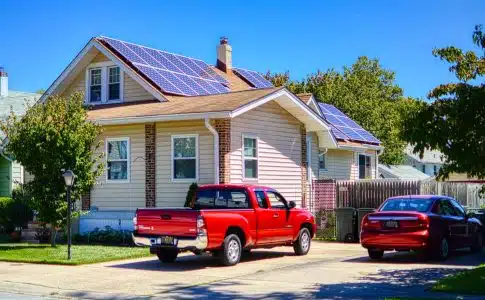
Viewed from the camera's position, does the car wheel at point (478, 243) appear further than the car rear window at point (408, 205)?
Yes

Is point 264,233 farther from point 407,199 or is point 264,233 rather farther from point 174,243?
point 407,199

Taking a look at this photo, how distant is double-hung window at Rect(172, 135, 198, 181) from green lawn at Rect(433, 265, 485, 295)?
10682 mm

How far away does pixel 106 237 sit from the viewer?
69.7ft

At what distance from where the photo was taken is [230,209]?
15.8 metres

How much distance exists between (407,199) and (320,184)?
30.8 ft

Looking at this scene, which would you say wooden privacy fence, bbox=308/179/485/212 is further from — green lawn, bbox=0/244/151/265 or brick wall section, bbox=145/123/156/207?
green lawn, bbox=0/244/151/265

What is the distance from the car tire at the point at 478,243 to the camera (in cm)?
1809

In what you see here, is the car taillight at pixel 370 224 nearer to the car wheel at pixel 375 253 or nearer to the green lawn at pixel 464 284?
the car wheel at pixel 375 253

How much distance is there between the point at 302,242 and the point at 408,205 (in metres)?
2.97

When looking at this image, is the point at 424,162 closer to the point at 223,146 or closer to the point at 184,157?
the point at 184,157

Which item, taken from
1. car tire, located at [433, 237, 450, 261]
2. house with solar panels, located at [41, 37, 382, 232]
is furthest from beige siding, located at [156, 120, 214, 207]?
car tire, located at [433, 237, 450, 261]

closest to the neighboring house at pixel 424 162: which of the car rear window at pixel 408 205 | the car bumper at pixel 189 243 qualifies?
the car rear window at pixel 408 205

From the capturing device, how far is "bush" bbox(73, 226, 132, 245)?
68.5 ft

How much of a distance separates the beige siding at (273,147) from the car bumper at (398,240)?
620cm
